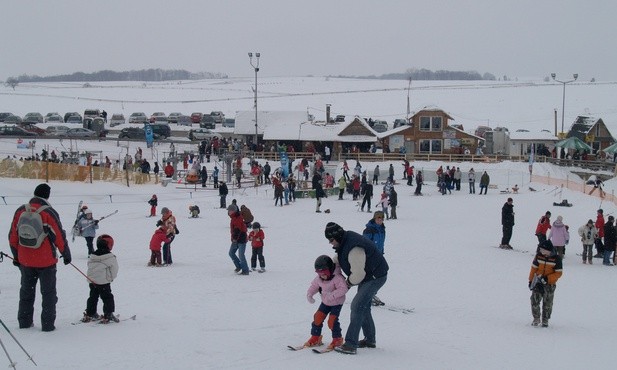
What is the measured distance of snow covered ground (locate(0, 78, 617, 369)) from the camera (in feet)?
26.9

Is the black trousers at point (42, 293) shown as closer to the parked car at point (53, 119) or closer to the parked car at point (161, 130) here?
the parked car at point (161, 130)

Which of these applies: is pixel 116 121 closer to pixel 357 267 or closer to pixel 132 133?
pixel 132 133

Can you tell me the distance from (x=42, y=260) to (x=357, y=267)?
3.84m

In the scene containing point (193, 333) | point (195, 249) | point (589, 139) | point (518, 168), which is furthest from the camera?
point (589, 139)

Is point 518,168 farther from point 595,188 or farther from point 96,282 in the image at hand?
point 96,282

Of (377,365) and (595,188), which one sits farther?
(595,188)

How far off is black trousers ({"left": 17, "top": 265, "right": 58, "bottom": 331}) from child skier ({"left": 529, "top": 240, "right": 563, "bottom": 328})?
681 cm

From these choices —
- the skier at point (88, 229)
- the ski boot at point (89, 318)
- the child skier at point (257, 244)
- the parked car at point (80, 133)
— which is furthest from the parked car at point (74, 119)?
the ski boot at point (89, 318)

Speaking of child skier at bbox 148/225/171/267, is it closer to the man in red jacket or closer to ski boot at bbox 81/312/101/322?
ski boot at bbox 81/312/101/322

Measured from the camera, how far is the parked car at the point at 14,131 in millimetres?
54481

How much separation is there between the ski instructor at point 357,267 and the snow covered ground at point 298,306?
0.37 meters

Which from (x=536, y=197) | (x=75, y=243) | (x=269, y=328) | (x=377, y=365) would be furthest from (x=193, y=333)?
(x=536, y=197)

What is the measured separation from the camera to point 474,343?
31.1ft

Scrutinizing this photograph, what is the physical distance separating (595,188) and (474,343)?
26.0 m
